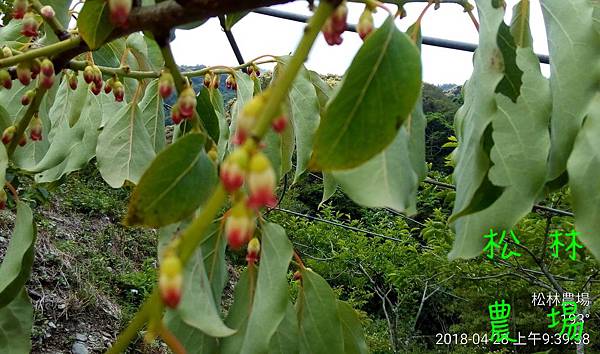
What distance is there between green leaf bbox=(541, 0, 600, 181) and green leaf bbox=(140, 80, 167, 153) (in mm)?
560

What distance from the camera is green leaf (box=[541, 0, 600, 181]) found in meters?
0.43

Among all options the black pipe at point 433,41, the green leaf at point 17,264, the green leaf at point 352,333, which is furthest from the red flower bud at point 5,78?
the black pipe at point 433,41

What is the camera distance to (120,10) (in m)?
0.33

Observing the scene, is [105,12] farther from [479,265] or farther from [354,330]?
[479,265]

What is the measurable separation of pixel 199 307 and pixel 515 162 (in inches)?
9.3

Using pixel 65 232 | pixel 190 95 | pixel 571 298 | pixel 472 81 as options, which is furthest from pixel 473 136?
pixel 65 232

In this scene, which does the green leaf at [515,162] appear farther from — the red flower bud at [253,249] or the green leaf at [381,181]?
the red flower bud at [253,249]

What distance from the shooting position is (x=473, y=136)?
411mm

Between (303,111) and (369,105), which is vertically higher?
(369,105)

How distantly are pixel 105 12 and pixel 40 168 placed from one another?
462mm

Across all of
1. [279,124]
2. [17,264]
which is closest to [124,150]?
[17,264]

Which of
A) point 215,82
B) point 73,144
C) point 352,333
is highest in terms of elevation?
point 215,82

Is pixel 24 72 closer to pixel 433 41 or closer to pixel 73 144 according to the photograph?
pixel 73 144

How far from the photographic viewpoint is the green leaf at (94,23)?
407 millimetres
